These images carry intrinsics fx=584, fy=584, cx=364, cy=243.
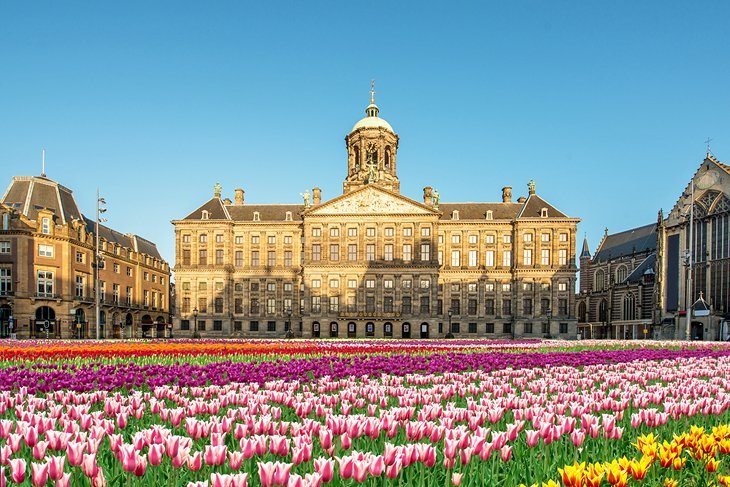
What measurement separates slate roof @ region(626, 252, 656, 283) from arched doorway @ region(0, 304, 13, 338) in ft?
270

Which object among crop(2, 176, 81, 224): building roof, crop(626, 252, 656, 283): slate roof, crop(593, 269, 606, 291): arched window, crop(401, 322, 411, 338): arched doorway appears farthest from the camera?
crop(593, 269, 606, 291): arched window

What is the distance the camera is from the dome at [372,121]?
250 ft

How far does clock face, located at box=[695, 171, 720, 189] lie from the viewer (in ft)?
232

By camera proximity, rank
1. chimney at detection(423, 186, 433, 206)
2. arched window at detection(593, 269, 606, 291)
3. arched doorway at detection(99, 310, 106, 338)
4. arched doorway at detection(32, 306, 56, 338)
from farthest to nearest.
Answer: arched window at detection(593, 269, 606, 291)
chimney at detection(423, 186, 433, 206)
arched doorway at detection(99, 310, 106, 338)
arched doorway at detection(32, 306, 56, 338)

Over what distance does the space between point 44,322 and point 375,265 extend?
1399 inches

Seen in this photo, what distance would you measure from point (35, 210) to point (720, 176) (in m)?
77.7

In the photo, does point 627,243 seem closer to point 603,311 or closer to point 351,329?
point 603,311

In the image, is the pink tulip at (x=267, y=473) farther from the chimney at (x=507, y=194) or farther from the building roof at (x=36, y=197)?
the chimney at (x=507, y=194)

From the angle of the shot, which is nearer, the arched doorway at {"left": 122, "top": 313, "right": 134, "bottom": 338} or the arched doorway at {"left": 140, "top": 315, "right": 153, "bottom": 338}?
the arched doorway at {"left": 122, "top": 313, "right": 134, "bottom": 338}

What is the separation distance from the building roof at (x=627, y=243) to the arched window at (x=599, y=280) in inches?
104

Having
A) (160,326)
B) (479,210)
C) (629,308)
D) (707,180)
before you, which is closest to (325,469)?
(479,210)

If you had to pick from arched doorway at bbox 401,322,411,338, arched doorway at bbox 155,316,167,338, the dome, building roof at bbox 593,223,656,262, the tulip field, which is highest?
the dome

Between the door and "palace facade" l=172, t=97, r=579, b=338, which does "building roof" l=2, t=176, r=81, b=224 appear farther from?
the door

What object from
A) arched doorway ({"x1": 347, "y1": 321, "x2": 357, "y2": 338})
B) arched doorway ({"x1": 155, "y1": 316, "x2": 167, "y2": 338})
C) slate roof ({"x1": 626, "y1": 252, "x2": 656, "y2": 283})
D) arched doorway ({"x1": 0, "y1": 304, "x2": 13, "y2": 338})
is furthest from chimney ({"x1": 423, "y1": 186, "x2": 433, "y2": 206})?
arched doorway ({"x1": 0, "y1": 304, "x2": 13, "y2": 338})
